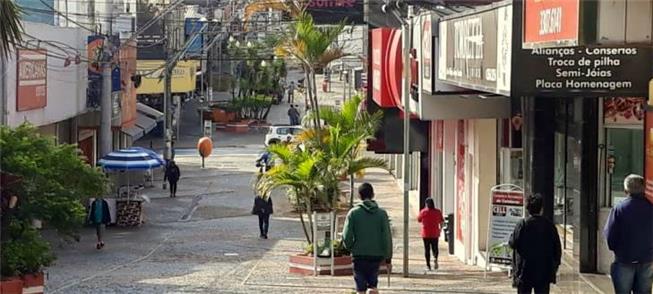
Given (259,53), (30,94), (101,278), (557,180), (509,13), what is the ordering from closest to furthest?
1. (509,13)
2. (557,180)
3. (101,278)
4. (30,94)
5. (259,53)

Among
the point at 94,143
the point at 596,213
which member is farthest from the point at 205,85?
the point at 596,213

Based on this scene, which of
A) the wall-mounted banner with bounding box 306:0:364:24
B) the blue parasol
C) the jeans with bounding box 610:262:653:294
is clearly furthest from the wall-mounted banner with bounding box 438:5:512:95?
the wall-mounted banner with bounding box 306:0:364:24

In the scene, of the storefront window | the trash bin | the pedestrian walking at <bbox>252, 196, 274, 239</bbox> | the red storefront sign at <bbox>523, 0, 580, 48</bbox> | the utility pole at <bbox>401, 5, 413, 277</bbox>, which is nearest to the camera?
the red storefront sign at <bbox>523, 0, 580, 48</bbox>

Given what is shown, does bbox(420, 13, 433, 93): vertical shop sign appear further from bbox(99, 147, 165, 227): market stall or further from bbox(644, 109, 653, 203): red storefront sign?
bbox(99, 147, 165, 227): market stall

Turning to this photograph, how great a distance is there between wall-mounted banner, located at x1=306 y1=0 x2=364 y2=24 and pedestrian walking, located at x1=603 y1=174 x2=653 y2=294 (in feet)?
132

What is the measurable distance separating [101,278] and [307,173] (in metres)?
3.81

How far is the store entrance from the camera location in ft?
56.2

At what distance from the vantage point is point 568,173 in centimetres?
1816

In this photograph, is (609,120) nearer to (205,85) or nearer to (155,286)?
(155,286)

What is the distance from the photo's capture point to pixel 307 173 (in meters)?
22.7

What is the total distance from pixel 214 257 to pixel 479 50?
12.2 m

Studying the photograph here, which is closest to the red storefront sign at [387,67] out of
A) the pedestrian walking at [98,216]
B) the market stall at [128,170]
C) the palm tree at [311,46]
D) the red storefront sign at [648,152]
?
the palm tree at [311,46]

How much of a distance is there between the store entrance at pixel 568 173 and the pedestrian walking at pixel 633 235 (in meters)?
5.24

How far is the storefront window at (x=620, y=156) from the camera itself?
1636cm
